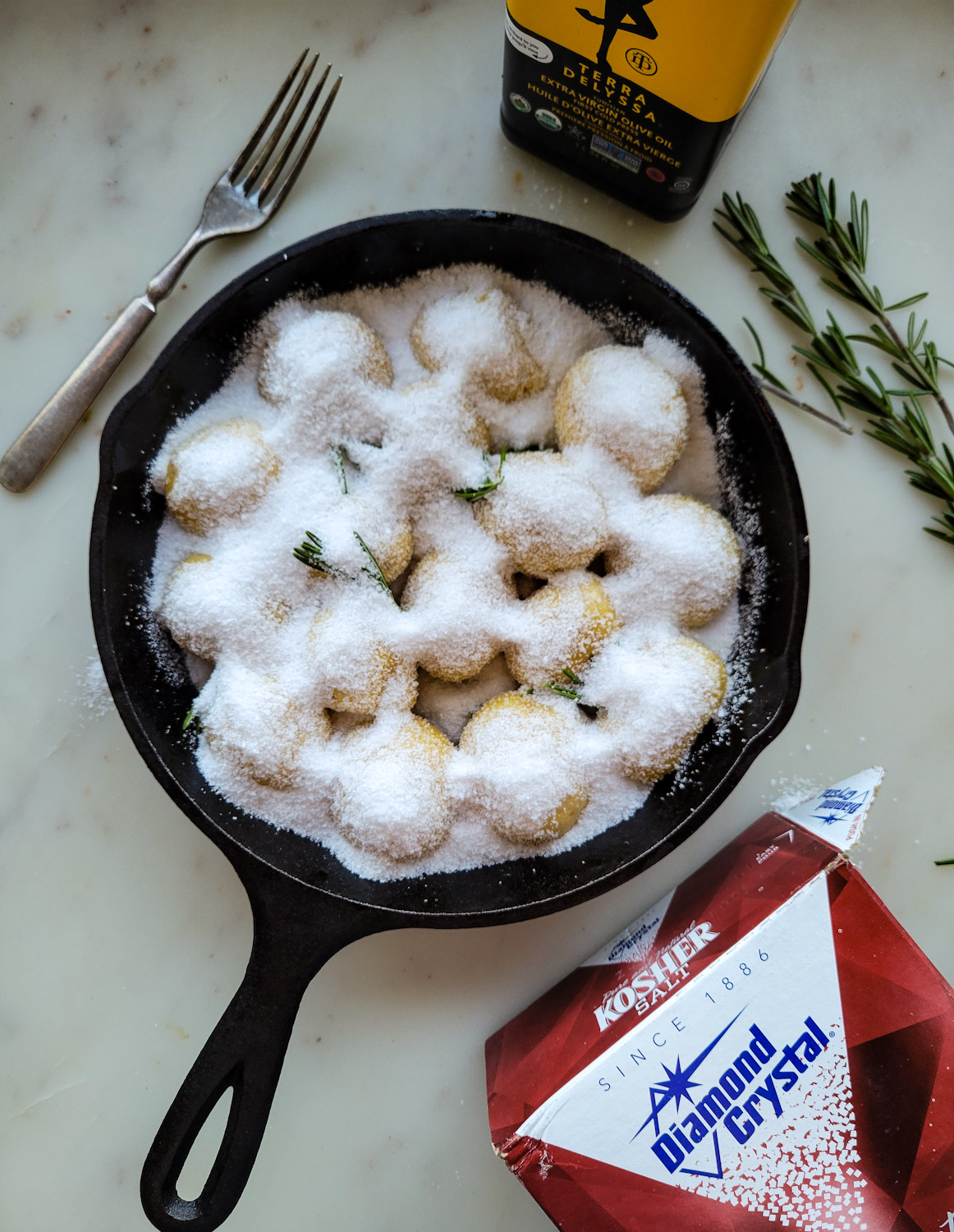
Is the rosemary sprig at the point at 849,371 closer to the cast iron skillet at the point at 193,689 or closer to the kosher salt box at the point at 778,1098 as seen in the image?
the cast iron skillet at the point at 193,689

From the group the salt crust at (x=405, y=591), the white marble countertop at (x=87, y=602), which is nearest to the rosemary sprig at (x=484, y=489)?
the salt crust at (x=405, y=591)

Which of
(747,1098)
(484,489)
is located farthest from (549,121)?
(747,1098)

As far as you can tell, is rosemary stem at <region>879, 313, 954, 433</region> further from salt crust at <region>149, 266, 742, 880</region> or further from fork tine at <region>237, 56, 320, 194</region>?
fork tine at <region>237, 56, 320, 194</region>

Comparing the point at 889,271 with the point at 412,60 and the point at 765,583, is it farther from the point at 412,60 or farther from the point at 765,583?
the point at 412,60

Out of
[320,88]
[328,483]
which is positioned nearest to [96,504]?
[328,483]

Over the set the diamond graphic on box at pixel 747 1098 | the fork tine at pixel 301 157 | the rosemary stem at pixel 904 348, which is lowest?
the diamond graphic on box at pixel 747 1098

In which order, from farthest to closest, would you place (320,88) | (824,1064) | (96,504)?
(320,88) < (96,504) < (824,1064)
